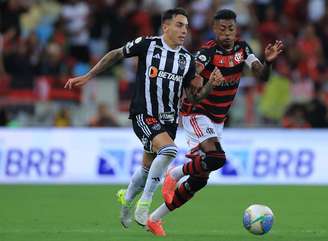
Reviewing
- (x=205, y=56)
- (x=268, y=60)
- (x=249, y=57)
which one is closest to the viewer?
(x=268, y=60)

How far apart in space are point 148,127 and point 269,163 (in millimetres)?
7419

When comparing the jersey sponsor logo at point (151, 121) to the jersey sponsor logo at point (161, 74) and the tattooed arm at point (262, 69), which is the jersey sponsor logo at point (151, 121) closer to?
the jersey sponsor logo at point (161, 74)

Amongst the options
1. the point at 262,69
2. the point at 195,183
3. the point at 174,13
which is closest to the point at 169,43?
the point at 174,13

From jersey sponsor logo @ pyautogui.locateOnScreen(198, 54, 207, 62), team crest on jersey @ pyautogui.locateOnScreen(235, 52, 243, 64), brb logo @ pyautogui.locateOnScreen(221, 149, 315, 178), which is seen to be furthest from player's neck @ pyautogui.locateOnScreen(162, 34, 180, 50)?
brb logo @ pyautogui.locateOnScreen(221, 149, 315, 178)

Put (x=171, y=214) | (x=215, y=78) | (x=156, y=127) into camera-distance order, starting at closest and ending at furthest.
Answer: (x=215, y=78) < (x=156, y=127) < (x=171, y=214)

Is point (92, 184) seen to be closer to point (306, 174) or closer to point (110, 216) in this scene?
point (306, 174)

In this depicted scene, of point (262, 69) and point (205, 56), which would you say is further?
point (205, 56)

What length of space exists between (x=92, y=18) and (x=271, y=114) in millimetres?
4622

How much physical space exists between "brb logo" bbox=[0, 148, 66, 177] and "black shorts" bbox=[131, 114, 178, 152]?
7147mm

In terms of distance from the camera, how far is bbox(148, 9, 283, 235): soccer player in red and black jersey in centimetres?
1054

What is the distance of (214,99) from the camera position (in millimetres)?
11047

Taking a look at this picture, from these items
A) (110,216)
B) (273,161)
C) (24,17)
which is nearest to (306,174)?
(273,161)

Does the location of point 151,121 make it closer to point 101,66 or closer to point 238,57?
point 101,66

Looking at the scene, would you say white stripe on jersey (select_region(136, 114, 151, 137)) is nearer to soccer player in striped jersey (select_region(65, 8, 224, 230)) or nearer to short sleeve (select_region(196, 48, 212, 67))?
soccer player in striped jersey (select_region(65, 8, 224, 230))
